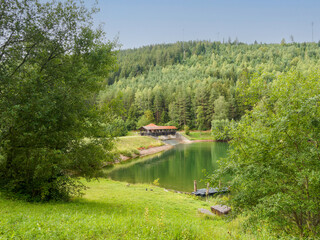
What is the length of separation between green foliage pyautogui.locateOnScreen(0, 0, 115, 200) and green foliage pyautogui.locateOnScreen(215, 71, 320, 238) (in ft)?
23.3

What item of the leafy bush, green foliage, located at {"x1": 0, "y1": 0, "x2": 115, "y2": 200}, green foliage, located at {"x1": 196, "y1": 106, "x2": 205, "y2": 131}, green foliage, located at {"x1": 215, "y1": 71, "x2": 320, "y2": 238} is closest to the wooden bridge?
green foliage, located at {"x1": 196, "y1": 106, "x2": 205, "y2": 131}

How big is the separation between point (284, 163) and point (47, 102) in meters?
9.32

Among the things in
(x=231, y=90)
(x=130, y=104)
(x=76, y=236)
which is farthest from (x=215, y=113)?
(x=76, y=236)

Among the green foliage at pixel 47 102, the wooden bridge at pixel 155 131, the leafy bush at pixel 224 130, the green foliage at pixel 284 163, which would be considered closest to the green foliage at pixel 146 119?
the wooden bridge at pixel 155 131

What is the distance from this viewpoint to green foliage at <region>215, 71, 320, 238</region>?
5719 mm

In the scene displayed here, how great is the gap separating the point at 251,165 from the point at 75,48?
10.4 m

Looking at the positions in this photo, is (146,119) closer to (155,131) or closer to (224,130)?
(155,131)

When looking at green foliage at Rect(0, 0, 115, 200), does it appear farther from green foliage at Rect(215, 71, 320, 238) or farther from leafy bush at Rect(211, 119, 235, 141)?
green foliage at Rect(215, 71, 320, 238)

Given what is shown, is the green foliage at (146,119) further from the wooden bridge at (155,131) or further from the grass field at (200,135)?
the grass field at (200,135)

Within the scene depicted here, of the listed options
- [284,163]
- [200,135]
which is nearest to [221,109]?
[200,135]

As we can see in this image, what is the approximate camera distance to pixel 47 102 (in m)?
8.78

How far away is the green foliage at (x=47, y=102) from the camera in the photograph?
29.3ft

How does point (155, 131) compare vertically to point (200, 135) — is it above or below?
above

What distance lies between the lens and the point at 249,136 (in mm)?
7254
